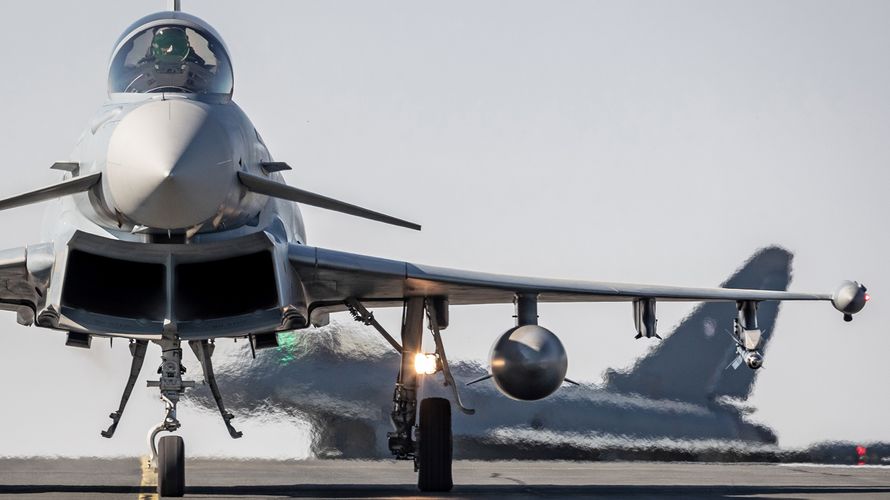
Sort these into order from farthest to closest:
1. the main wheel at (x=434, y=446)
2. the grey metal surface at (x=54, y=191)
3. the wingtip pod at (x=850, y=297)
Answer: the wingtip pod at (x=850, y=297) < the main wheel at (x=434, y=446) < the grey metal surface at (x=54, y=191)

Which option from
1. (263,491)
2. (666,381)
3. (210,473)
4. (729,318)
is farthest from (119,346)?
(729,318)

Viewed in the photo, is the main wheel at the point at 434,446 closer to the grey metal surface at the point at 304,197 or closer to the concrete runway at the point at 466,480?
the concrete runway at the point at 466,480

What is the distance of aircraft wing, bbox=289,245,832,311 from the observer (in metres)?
13.4

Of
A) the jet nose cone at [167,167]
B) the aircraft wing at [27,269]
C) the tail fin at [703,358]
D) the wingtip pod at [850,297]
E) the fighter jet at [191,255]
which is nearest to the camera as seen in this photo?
the jet nose cone at [167,167]

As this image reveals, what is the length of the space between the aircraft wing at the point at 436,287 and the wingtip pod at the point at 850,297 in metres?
0.23

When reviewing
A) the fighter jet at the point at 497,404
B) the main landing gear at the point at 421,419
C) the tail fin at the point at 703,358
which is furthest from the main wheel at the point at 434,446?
the tail fin at the point at 703,358

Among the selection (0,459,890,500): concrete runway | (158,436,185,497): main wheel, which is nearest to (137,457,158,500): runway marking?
(0,459,890,500): concrete runway

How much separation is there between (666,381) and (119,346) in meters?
7.22

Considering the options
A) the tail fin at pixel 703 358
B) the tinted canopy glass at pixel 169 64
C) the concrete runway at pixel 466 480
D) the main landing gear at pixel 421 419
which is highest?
the tinted canopy glass at pixel 169 64

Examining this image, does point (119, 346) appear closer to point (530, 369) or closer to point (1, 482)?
point (1, 482)

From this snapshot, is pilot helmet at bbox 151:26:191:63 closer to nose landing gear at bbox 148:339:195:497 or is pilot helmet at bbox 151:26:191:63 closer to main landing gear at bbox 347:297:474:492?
nose landing gear at bbox 148:339:195:497

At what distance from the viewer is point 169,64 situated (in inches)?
488

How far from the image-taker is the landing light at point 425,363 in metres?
14.5

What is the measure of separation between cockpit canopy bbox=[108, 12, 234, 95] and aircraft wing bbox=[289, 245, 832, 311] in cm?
173
